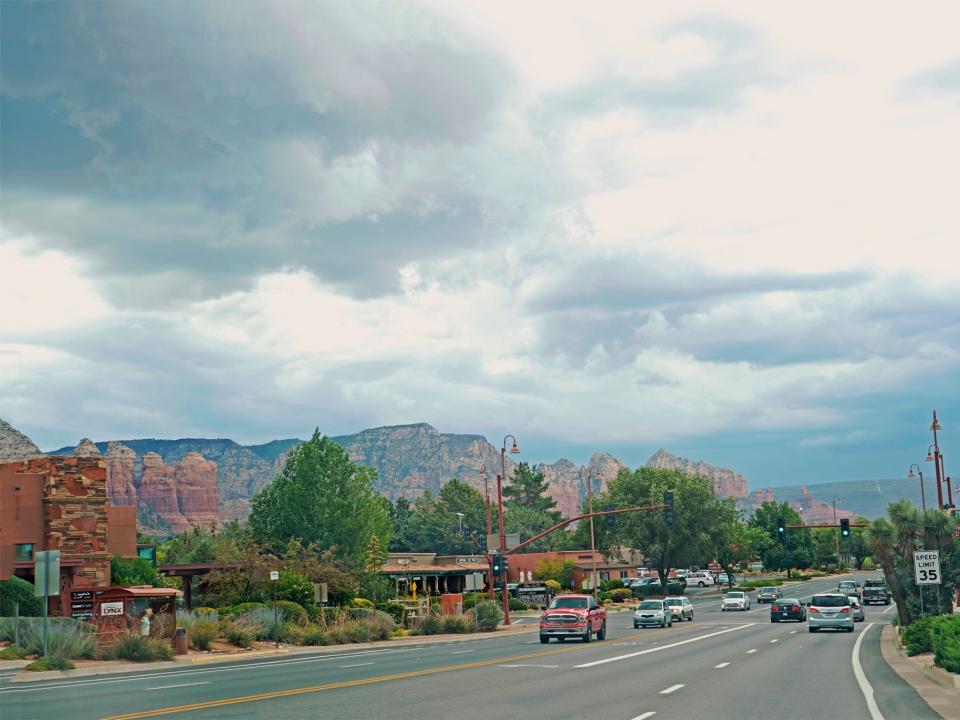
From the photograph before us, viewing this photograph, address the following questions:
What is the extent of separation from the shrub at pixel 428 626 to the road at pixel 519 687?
15564mm

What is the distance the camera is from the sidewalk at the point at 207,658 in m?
30.3

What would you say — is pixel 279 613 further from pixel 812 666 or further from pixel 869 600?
pixel 869 600

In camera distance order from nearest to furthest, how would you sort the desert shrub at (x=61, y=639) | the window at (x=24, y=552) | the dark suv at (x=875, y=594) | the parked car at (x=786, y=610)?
the desert shrub at (x=61, y=639) < the window at (x=24, y=552) < the parked car at (x=786, y=610) < the dark suv at (x=875, y=594)

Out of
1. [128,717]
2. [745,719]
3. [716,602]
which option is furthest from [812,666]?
[716,602]

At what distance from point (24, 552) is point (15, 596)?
389cm

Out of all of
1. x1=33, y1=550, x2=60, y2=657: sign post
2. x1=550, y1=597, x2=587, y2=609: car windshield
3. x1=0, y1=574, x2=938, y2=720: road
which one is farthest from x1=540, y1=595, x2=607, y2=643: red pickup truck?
x1=33, y1=550, x2=60, y2=657: sign post

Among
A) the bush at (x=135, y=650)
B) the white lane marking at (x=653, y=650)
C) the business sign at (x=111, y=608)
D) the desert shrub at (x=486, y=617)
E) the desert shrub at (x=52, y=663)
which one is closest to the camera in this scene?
the desert shrub at (x=52, y=663)

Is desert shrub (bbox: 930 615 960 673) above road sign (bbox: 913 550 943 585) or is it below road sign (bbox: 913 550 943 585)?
below

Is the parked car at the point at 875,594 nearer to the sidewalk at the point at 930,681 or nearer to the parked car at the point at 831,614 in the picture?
the parked car at the point at 831,614

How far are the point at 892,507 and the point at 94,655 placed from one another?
1169 inches

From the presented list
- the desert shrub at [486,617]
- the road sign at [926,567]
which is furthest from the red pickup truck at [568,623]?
the desert shrub at [486,617]

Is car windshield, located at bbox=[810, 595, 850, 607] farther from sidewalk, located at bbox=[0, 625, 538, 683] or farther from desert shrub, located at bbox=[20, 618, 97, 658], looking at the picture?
desert shrub, located at bbox=[20, 618, 97, 658]

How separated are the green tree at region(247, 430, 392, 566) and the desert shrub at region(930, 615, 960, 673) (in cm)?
5740

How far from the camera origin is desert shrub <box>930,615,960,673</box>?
911 inches
